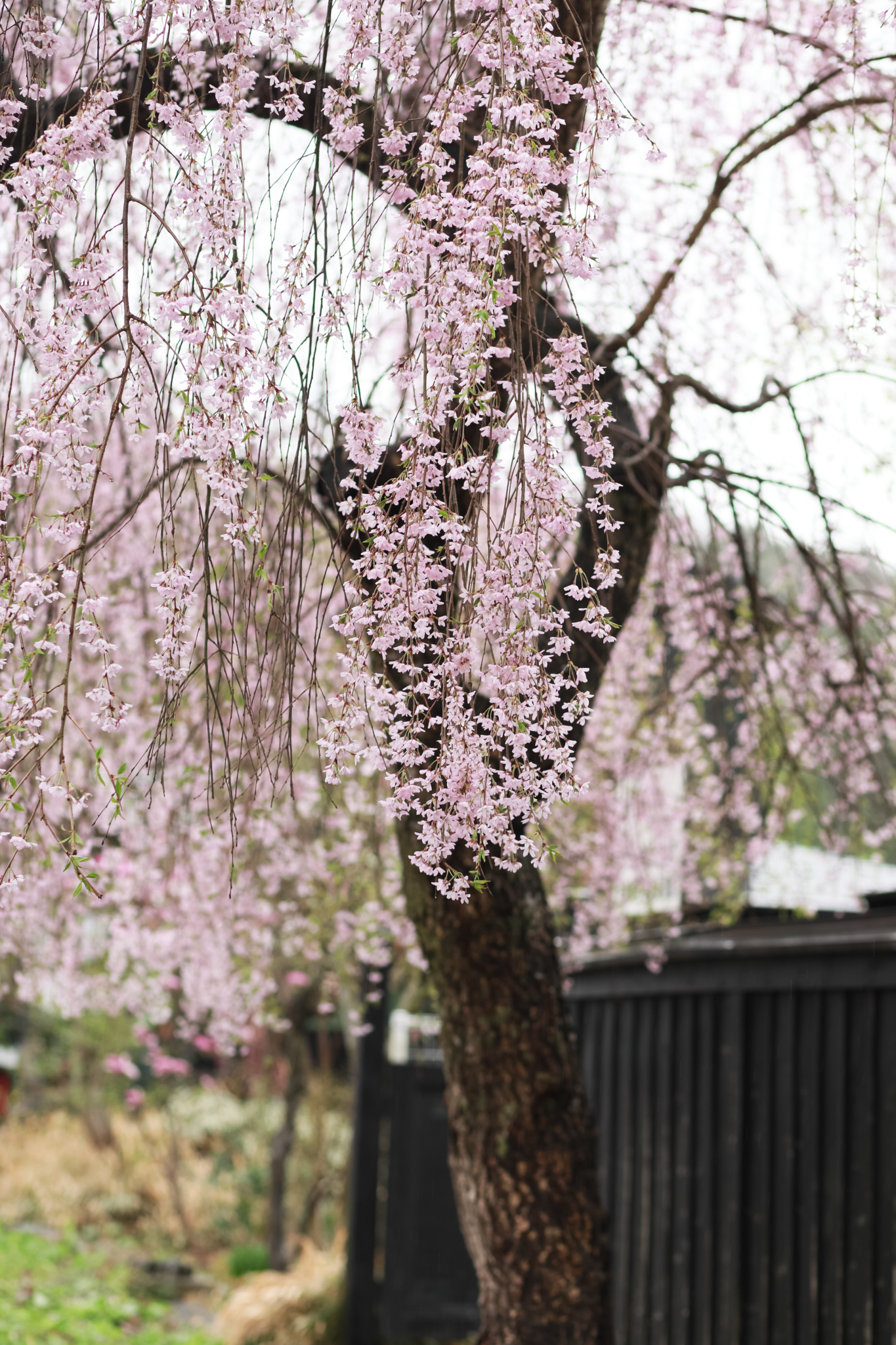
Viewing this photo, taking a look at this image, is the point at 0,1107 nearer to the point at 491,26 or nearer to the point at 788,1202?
the point at 788,1202

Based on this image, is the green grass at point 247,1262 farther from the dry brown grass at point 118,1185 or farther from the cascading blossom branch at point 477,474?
the cascading blossom branch at point 477,474

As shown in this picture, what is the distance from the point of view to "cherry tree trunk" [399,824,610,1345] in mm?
3068

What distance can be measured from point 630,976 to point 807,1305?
160 cm

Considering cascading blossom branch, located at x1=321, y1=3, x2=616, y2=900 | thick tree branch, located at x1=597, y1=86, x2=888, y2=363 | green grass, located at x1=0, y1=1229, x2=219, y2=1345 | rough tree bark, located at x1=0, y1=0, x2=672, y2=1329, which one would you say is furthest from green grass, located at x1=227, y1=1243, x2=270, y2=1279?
cascading blossom branch, located at x1=321, y1=3, x2=616, y2=900

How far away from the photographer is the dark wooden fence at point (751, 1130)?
3.61 metres

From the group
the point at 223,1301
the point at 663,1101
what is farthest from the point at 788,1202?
the point at 223,1301

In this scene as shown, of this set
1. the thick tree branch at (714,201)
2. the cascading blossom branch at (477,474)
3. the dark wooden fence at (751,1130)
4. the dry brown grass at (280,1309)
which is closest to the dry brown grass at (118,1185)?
the dry brown grass at (280,1309)

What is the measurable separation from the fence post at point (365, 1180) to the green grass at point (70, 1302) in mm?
717

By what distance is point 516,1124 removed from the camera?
3086 millimetres

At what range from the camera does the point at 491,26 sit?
1.94 metres

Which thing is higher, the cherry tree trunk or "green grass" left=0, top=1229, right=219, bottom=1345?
the cherry tree trunk

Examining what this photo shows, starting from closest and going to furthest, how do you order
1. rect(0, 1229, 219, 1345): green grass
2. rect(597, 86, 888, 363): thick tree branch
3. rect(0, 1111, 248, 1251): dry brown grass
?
rect(597, 86, 888, 363): thick tree branch
rect(0, 1229, 219, 1345): green grass
rect(0, 1111, 248, 1251): dry brown grass

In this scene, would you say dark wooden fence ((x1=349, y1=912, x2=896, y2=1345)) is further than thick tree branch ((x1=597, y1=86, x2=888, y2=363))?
Yes

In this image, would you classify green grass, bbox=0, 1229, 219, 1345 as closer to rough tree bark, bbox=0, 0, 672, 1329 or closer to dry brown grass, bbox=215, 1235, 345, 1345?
dry brown grass, bbox=215, 1235, 345, 1345
